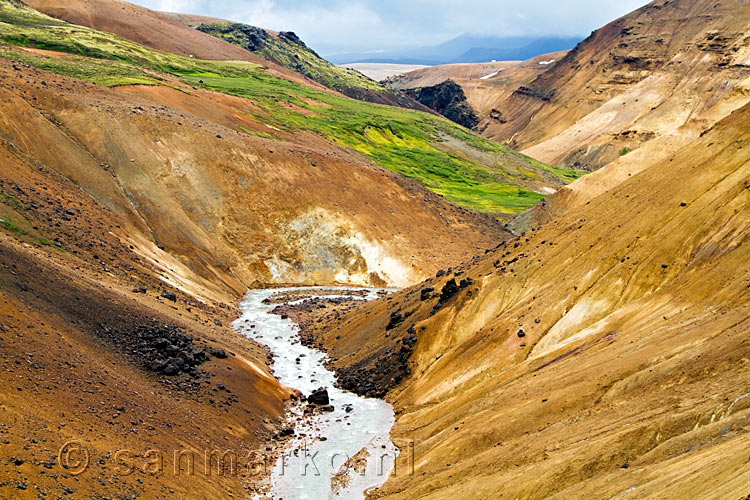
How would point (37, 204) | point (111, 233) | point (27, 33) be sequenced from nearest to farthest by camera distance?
point (37, 204), point (111, 233), point (27, 33)

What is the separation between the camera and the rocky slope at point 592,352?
1794 centimetres

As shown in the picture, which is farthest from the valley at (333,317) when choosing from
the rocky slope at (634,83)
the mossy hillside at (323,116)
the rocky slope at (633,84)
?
the rocky slope at (633,84)

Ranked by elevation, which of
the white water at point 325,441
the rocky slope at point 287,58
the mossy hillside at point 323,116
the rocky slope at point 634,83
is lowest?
the white water at point 325,441

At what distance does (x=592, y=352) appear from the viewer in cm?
2664

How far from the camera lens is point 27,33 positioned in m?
94.8

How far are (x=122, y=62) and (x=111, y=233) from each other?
58.9 m

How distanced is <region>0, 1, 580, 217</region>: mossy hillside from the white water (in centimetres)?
4792

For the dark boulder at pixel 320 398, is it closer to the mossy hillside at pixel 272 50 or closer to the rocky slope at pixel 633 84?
the rocky slope at pixel 633 84

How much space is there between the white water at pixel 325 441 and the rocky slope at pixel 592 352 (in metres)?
1.01

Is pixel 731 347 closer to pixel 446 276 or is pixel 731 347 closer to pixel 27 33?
pixel 446 276

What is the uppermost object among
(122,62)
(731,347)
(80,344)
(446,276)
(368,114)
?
(368,114)

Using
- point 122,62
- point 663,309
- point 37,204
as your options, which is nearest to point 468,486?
point 663,309

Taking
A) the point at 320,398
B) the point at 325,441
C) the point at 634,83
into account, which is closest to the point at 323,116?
the point at 634,83

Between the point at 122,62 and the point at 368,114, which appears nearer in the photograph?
the point at 122,62
